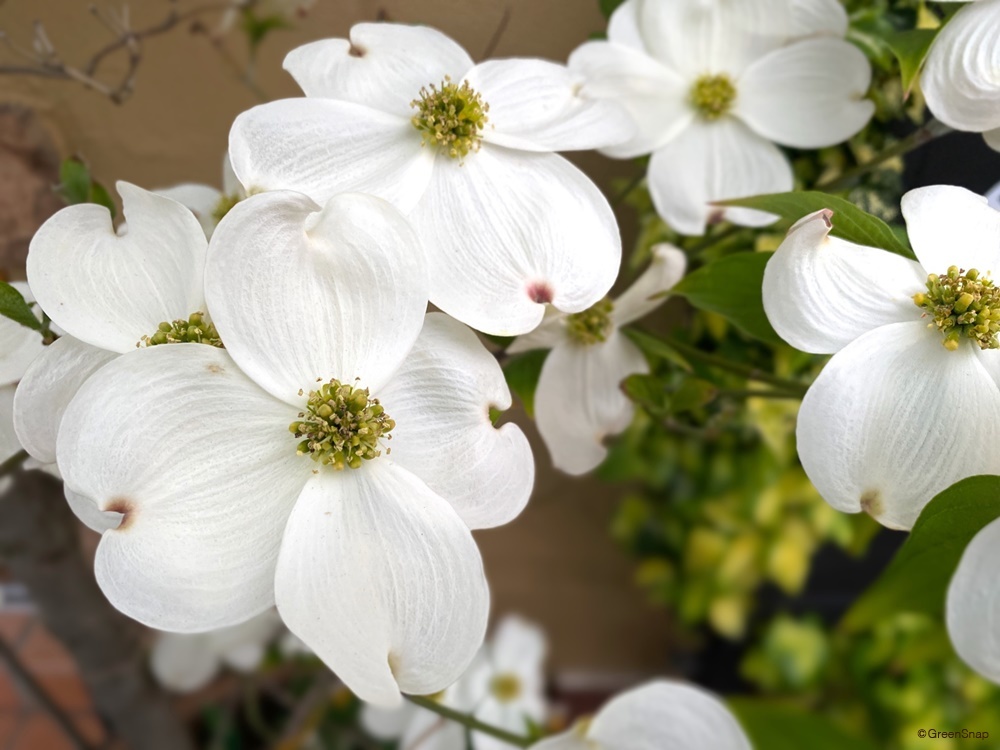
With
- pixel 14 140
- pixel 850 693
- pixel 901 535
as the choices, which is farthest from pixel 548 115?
pixel 850 693

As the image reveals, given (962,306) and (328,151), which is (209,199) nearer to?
(328,151)

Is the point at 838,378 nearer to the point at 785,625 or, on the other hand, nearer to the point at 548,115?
the point at 548,115

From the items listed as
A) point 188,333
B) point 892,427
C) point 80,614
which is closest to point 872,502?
point 892,427

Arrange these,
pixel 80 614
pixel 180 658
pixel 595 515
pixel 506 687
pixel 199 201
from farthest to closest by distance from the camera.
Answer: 1. pixel 595 515
2. pixel 506 687
3. pixel 180 658
4. pixel 80 614
5. pixel 199 201

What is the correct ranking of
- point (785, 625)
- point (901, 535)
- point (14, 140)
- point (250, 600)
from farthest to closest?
point (785, 625) → point (901, 535) → point (14, 140) → point (250, 600)

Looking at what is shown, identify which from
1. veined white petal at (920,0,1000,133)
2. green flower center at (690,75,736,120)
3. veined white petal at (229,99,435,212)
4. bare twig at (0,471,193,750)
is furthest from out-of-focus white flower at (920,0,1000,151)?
bare twig at (0,471,193,750)

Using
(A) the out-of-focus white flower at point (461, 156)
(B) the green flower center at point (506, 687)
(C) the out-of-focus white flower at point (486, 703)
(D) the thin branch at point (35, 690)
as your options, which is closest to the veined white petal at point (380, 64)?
(A) the out-of-focus white flower at point (461, 156)
